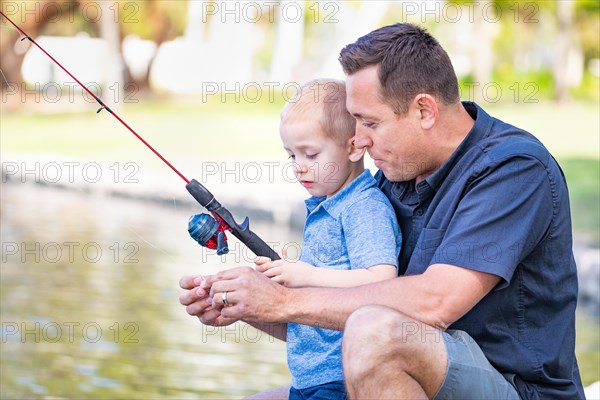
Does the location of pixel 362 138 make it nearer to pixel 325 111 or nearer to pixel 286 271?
pixel 325 111

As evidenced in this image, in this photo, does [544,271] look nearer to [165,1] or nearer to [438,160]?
[438,160]

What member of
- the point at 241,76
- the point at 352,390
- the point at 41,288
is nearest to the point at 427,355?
the point at 352,390

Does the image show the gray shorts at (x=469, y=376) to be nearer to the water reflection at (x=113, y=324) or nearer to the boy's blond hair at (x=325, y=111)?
the boy's blond hair at (x=325, y=111)

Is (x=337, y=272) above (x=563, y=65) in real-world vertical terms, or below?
above

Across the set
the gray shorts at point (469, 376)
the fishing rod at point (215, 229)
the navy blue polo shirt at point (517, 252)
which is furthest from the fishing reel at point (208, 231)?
the gray shorts at point (469, 376)

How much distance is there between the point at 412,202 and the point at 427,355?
632mm

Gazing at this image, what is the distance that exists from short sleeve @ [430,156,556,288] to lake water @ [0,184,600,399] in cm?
103

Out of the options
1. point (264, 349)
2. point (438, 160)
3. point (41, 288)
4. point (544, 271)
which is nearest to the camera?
point (544, 271)

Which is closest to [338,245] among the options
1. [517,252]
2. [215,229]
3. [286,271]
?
[286,271]

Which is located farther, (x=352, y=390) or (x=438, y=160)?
(x=438, y=160)

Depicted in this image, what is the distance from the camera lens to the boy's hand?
3047 mm

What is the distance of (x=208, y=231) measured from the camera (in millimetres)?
3172

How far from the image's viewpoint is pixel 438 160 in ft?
10.4

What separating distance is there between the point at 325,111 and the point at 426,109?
0.94 ft
